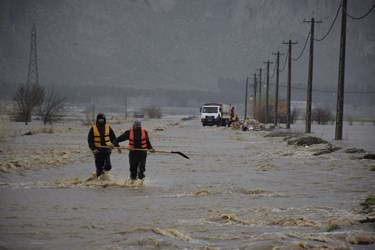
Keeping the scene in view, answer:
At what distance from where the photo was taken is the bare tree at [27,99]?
74.2 meters

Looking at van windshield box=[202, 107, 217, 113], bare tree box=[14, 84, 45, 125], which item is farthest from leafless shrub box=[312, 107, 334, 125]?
bare tree box=[14, 84, 45, 125]

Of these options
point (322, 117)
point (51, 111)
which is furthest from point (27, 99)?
point (322, 117)

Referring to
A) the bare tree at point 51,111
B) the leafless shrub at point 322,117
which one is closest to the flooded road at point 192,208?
the bare tree at point 51,111

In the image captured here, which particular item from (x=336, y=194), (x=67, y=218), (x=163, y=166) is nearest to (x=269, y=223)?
(x=67, y=218)

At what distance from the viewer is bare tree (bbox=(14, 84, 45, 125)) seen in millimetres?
74188

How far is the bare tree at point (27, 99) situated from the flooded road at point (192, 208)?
49540 mm

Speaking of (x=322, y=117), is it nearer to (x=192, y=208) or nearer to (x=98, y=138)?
(x=98, y=138)

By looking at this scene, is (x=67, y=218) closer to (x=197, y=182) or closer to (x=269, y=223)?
(x=269, y=223)

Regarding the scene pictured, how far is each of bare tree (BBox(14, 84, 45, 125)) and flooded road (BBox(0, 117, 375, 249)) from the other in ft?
163

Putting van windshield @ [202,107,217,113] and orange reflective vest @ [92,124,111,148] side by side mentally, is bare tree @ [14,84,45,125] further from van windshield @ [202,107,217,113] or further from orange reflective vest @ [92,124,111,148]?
orange reflective vest @ [92,124,111,148]

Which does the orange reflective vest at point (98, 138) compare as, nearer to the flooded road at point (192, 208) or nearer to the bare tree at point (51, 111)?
the flooded road at point (192, 208)

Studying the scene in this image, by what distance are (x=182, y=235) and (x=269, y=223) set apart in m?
1.99

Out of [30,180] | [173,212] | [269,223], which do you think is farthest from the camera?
[30,180]

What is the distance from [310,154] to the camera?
3042 cm
